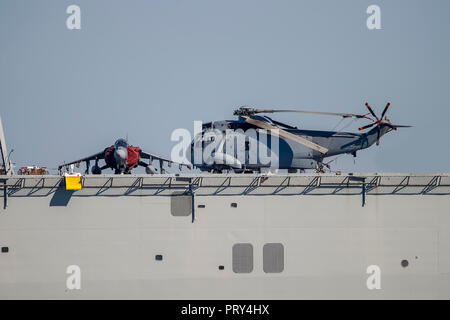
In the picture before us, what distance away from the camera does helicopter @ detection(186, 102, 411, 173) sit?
4434 centimetres

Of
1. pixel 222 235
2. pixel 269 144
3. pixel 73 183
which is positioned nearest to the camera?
pixel 73 183

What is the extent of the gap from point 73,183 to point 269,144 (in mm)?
15526

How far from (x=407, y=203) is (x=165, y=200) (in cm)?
1555

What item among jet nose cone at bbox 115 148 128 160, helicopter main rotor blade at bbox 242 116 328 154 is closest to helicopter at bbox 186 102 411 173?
helicopter main rotor blade at bbox 242 116 328 154

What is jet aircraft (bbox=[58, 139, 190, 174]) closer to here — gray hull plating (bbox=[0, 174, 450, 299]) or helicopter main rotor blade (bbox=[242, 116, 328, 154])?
helicopter main rotor blade (bbox=[242, 116, 328, 154])

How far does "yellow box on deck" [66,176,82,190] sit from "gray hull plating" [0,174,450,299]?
758 millimetres

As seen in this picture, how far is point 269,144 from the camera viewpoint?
147ft

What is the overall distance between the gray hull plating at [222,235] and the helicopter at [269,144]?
22.5ft

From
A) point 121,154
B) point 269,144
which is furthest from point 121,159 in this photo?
point 269,144

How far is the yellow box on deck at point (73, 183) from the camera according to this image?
36.2 meters

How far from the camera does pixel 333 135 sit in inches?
1791

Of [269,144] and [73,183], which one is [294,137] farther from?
[73,183]
